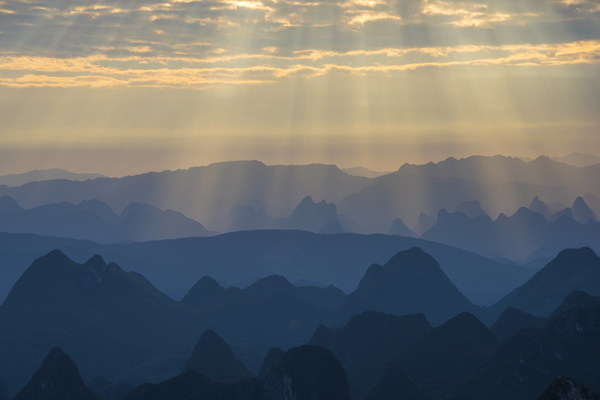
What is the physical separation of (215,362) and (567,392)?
97624 mm

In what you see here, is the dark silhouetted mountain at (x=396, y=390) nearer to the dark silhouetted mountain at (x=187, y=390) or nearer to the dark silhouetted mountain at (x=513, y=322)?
the dark silhouetted mountain at (x=187, y=390)

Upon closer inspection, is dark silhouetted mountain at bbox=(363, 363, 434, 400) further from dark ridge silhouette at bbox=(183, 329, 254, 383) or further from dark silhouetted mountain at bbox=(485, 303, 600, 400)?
dark ridge silhouette at bbox=(183, 329, 254, 383)

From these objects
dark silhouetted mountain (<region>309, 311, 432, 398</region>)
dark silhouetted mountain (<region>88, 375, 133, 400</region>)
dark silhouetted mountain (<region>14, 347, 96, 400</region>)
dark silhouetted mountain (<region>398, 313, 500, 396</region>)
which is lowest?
dark silhouetted mountain (<region>309, 311, 432, 398</region>)

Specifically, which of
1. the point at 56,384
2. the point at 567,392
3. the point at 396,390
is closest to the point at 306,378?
the point at 396,390

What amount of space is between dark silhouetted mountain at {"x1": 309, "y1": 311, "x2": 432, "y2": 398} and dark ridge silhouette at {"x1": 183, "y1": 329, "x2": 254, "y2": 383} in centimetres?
2569

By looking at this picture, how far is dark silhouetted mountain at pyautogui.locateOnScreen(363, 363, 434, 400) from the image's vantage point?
106688 millimetres

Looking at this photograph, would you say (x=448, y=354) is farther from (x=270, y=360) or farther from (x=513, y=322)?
(x=513, y=322)

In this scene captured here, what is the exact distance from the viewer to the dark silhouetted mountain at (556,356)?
352ft

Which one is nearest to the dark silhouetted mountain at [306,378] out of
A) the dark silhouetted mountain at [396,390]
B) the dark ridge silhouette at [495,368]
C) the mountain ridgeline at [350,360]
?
the mountain ridgeline at [350,360]

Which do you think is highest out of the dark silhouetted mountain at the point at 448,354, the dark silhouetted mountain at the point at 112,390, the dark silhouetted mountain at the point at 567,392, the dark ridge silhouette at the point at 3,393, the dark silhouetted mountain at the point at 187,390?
the dark silhouetted mountain at the point at 567,392

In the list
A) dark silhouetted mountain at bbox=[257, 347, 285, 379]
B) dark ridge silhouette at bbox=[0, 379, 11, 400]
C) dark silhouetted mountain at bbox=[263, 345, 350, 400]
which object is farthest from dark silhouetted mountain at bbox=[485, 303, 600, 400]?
dark ridge silhouette at bbox=[0, 379, 11, 400]

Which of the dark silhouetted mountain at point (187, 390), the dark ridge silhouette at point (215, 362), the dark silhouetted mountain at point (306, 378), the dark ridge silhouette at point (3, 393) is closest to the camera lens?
the dark silhouetted mountain at point (306, 378)

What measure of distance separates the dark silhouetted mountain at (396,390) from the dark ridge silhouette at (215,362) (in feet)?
119

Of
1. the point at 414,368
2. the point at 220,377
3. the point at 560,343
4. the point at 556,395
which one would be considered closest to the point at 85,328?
the point at 220,377
